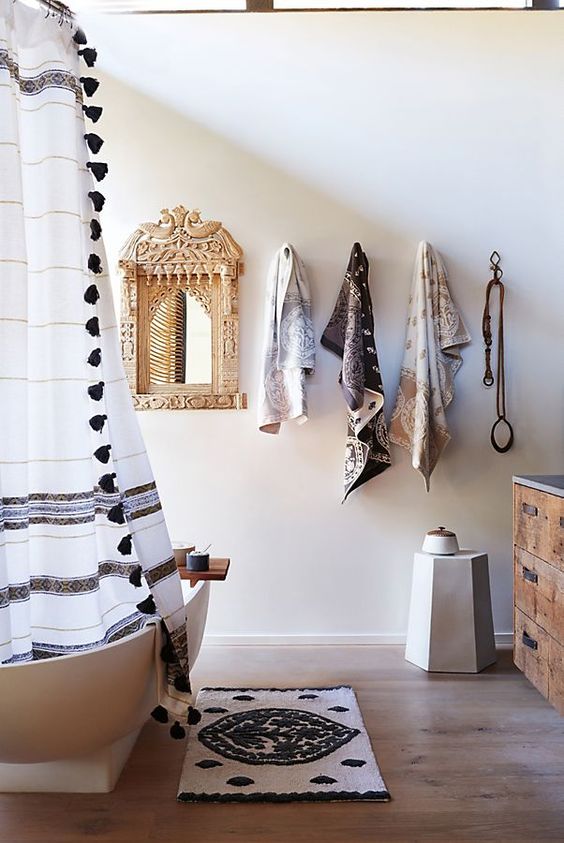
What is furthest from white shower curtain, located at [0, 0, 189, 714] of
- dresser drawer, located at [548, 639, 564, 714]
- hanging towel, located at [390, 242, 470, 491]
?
hanging towel, located at [390, 242, 470, 491]

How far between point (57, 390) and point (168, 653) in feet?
2.64

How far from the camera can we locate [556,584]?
2643 mm

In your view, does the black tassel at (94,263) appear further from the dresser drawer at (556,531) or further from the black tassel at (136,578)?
the dresser drawer at (556,531)

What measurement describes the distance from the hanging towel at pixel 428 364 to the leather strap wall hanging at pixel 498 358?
13 centimetres

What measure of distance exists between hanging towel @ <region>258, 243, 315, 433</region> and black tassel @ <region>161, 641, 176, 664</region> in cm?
147

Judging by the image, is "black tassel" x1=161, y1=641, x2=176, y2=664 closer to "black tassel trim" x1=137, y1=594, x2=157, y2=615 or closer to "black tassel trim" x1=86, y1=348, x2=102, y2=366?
"black tassel trim" x1=137, y1=594, x2=157, y2=615

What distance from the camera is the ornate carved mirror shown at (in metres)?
3.60

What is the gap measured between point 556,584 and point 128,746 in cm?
151

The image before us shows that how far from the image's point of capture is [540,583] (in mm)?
2799

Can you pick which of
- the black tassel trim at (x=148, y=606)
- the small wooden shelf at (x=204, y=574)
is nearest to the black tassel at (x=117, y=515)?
the black tassel trim at (x=148, y=606)

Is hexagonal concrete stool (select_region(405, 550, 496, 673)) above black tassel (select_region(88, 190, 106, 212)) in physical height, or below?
below

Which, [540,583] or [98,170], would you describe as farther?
[540,583]

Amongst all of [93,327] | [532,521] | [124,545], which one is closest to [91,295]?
[93,327]

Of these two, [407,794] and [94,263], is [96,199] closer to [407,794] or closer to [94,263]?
[94,263]
